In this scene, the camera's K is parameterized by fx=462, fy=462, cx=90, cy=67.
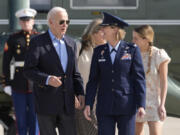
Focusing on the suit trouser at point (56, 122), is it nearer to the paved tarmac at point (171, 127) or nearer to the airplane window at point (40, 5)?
the paved tarmac at point (171, 127)

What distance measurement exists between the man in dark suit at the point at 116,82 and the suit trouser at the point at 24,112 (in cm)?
117

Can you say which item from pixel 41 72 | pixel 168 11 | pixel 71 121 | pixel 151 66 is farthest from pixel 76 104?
pixel 168 11

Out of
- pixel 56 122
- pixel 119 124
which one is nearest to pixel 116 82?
pixel 119 124

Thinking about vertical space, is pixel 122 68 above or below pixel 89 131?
above

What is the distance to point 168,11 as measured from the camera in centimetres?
786

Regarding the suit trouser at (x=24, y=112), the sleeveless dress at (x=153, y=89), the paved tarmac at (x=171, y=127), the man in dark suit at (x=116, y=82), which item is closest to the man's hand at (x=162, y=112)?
the sleeveless dress at (x=153, y=89)

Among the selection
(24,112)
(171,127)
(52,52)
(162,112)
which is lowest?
(171,127)

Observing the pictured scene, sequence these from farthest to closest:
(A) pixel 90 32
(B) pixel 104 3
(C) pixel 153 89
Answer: (B) pixel 104 3
(A) pixel 90 32
(C) pixel 153 89

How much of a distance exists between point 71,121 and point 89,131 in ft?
2.28

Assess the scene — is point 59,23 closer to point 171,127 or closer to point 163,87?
point 163,87

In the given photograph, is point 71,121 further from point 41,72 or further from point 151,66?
point 151,66

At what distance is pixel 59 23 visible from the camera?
3814 mm

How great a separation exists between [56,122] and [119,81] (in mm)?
674

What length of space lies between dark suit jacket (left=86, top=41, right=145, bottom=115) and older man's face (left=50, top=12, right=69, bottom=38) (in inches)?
14.1
